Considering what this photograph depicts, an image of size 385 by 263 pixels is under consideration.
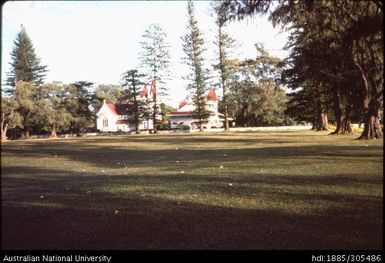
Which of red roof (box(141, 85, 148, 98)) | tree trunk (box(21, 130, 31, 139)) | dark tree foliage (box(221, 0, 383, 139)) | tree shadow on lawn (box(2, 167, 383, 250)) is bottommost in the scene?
tree shadow on lawn (box(2, 167, 383, 250))

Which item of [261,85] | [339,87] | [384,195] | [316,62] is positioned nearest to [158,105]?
[261,85]

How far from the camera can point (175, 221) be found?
7301 millimetres

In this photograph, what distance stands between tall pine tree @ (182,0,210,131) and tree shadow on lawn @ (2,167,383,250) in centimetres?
5658

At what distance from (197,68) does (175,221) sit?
201 ft

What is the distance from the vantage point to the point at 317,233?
20.9 ft

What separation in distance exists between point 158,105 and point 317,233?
64321mm

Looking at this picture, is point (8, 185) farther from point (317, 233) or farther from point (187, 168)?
point (317, 233)

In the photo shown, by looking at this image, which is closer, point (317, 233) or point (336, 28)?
point (317, 233)

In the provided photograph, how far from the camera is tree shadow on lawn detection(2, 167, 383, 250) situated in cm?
601

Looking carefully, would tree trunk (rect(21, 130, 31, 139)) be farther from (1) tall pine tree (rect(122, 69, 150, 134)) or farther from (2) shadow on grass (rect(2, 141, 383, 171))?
(2) shadow on grass (rect(2, 141, 383, 171))

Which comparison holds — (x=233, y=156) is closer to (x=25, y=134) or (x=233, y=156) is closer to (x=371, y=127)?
(x=371, y=127)

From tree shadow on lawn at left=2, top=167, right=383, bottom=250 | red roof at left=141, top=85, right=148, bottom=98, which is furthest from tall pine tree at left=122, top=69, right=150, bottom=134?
tree shadow on lawn at left=2, top=167, right=383, bottom=250

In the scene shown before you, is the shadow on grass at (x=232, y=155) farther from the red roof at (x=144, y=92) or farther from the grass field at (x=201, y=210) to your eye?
the red roof at (x=144, y=92)
